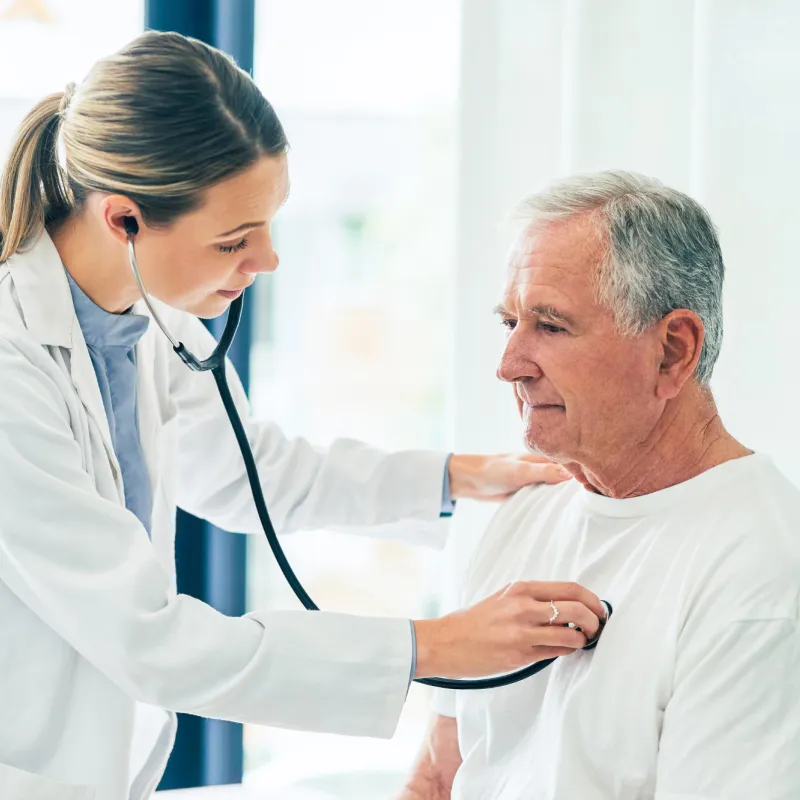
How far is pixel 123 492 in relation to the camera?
133 cm

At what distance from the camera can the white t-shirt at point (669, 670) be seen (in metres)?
0.97

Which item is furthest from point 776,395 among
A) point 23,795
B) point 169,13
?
point 169,13

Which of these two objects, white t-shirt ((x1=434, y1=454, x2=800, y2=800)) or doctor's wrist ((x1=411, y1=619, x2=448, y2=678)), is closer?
white t-shirt ((x1=434, y1=454, x2=800, y2=800))

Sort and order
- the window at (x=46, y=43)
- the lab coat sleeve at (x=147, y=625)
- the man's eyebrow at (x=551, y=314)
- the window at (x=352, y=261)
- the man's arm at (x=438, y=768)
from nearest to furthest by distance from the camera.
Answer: the lab coat sleeve at (x=147, y=625), the man's eyebrow at (x=551, y=314), the man's arm at (x=438, y=768), the window at (x=46, y=43), the window at (x=352, y=261)

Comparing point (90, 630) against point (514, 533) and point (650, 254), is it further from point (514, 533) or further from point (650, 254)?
point (650, 254)

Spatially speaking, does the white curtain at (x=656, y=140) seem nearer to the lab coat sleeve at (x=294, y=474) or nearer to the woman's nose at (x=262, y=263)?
the lab coat sleeve at (x=294, y=474)

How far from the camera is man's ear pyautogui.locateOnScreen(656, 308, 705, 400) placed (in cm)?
113

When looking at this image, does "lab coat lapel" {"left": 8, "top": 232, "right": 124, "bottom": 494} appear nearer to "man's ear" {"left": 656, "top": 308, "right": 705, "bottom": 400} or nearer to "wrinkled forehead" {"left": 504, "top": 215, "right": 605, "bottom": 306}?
"wrinkled forehead" {"left": 504, "top": 215, "right": 605, "bottom": 306}

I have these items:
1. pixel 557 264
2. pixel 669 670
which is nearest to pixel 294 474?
pixel 557 264

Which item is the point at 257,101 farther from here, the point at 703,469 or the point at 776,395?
the point at 776,395

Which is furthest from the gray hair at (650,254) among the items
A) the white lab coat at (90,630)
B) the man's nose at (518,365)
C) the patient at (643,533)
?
the white lab coat at (90,630)

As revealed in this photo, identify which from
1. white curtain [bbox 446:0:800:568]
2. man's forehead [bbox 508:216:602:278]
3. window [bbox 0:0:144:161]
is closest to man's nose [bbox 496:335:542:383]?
man's forehead [bbox 508:216:602:278]

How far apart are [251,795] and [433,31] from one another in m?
1.63

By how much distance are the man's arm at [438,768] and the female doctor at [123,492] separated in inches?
13.4
